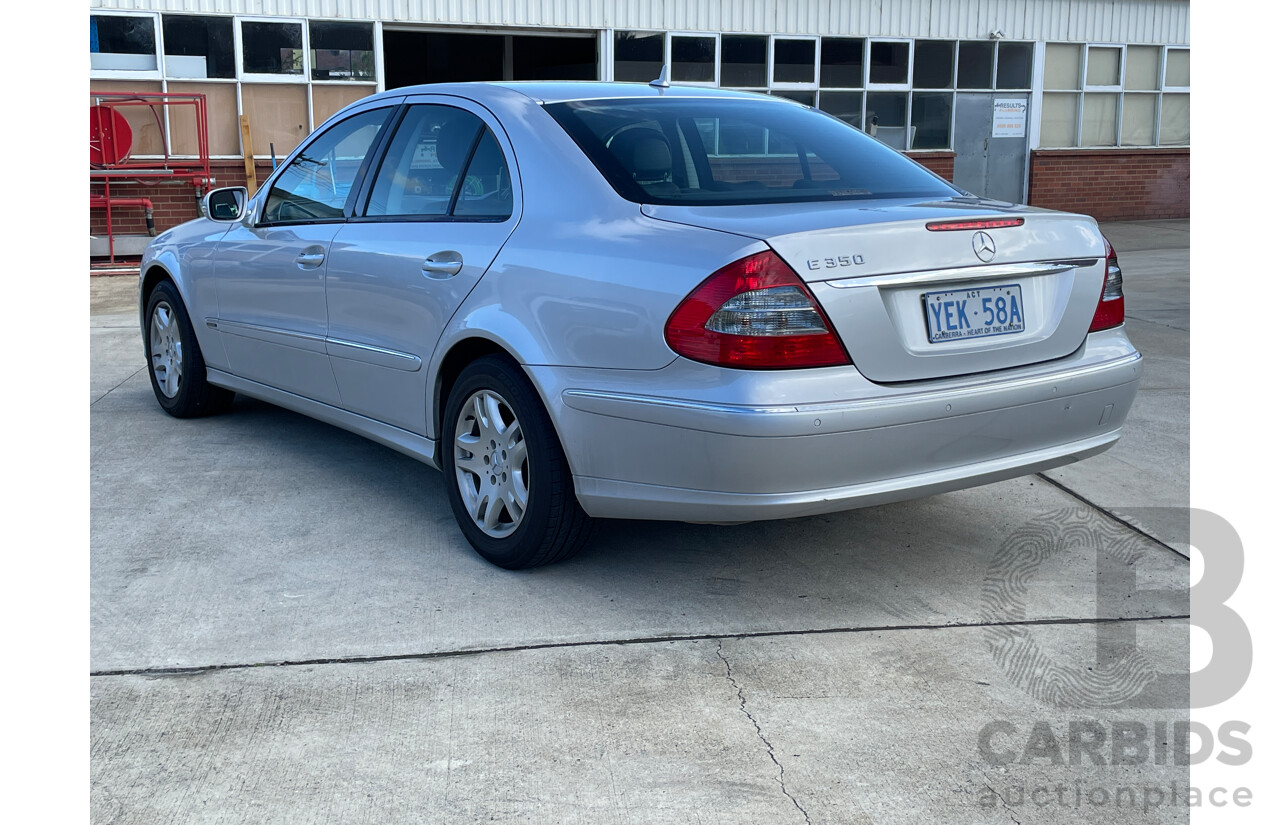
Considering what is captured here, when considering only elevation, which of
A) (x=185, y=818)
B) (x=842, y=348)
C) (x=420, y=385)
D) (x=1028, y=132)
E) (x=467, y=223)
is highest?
(x=1028, y=132)

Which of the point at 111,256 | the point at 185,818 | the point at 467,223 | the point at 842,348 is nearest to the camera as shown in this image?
the point at 185,818

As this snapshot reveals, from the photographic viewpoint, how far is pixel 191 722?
9.41 ft

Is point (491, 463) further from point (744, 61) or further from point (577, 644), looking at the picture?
point (744, 61)

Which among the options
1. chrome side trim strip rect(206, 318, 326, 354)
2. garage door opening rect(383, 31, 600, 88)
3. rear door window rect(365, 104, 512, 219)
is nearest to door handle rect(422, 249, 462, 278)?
rear door window rect(365, 104, 512, 219)

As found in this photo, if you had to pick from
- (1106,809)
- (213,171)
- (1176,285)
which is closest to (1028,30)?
(1176,285)

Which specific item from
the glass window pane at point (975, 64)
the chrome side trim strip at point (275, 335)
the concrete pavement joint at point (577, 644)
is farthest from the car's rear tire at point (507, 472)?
the glass window pane at point (975, 64)

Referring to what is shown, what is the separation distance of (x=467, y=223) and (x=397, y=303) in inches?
16.8

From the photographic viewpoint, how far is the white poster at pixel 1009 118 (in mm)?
19156

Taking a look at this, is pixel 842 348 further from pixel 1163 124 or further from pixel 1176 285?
pixel 1163 124

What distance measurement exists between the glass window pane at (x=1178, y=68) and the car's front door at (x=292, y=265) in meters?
18.9

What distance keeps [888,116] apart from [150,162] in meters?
10.9

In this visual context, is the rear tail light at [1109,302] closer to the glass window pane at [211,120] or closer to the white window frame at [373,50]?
the white window frame at [373,50]

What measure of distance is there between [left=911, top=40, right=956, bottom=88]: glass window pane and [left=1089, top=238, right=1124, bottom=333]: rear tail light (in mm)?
15810

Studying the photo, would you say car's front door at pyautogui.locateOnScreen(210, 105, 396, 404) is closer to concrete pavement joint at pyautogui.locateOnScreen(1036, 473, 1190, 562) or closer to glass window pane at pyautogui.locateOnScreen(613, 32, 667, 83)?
concrete pavement joint at pyautogui.locateOnScreen(1036, 473, 1190, 562)
